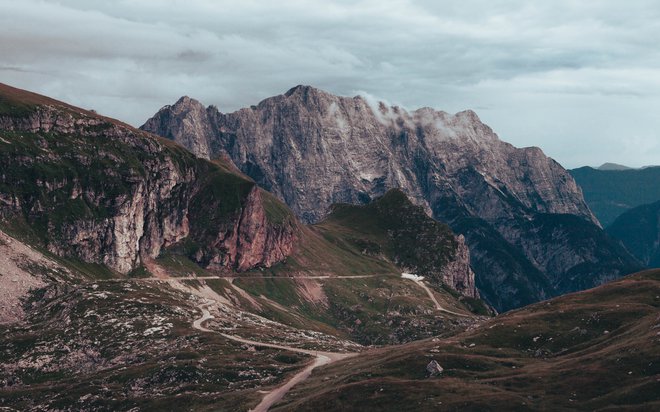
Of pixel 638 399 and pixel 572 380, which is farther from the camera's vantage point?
pixel 572 380

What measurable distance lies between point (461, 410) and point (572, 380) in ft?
98.5

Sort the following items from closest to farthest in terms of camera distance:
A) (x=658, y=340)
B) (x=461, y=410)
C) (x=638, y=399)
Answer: (x=638, y=399) → (x=461, y=410) → (x=658, y=340)

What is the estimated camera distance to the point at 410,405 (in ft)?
641

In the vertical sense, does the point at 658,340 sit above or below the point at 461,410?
above

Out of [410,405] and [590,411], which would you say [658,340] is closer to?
[590,411]

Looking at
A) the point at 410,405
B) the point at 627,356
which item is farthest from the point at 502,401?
the point at 627,356

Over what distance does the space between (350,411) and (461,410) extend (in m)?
29.5

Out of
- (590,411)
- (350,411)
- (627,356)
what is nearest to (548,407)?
(590,411)

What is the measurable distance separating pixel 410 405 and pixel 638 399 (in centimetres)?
5333

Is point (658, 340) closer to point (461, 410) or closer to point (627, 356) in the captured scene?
point (627, 356)

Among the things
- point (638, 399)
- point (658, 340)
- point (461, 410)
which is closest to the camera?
point (638, 399)

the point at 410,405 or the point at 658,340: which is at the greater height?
the point at 658,340

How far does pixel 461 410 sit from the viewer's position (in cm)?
18388

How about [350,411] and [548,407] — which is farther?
[350,411]
